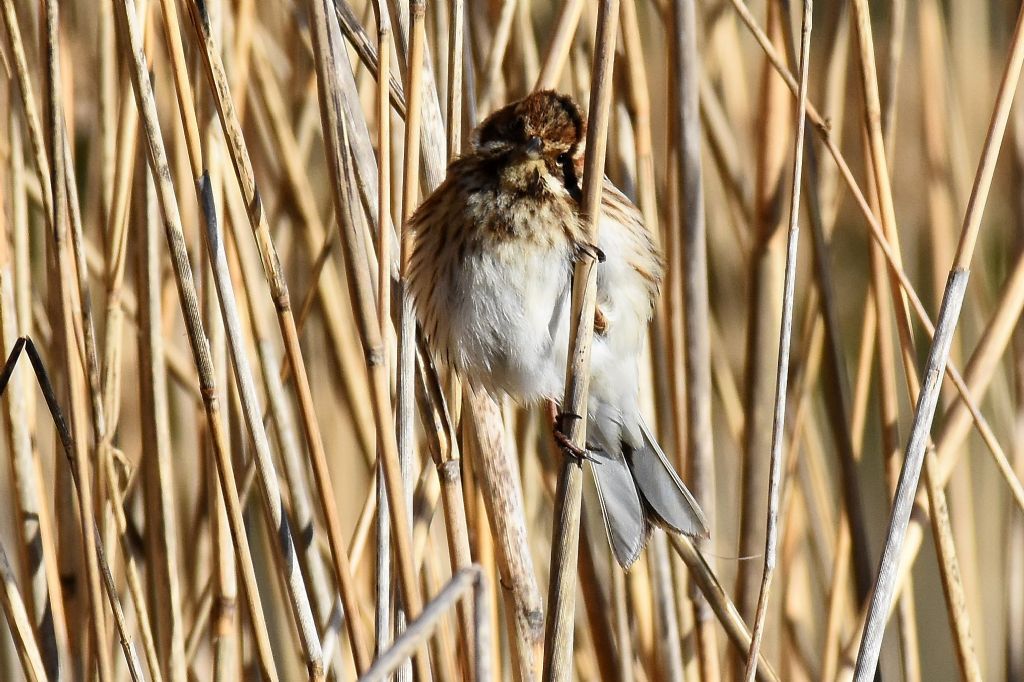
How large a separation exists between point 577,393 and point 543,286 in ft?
1.36

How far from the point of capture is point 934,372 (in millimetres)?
1173

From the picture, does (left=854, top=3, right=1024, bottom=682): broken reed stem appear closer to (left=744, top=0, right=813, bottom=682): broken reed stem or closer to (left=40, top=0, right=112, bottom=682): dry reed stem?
(left=744, top=0, right=813, bottom=682): broken reed stem

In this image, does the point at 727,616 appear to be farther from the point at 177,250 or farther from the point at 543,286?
the point at 177,250

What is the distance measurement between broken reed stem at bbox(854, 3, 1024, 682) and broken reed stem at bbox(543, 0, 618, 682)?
0.36 m

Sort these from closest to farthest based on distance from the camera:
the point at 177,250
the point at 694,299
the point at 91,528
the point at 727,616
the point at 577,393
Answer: the point at 577,393
the point at 177,250
the point at 91,528
the point at 727,616
the point at 694,299

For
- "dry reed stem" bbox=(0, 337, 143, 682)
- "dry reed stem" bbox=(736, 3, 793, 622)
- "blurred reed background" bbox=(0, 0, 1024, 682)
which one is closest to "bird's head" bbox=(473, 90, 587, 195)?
"blurred reed background" bbox=(0, 0, 1024, 682)

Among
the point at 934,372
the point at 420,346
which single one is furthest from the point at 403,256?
the point at 934,372

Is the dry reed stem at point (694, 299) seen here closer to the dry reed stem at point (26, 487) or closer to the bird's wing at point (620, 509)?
the bird's wing at point (620, 509)

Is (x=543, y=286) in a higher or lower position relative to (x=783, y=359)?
higher

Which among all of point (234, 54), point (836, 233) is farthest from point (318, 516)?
point (836, 233)

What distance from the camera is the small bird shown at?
4.64 feet

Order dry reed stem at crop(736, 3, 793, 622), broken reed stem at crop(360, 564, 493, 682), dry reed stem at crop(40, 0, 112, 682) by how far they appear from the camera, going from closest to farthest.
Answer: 1. broken reed stem at crop(360, 564, 493, 682)
2. dry reed stem at crop(40, 0, 112, 682)
3. dry reed stem at crop(736, 3, 793, 622)

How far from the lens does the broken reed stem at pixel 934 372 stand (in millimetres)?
1149

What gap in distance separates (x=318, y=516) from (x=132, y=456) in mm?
375
